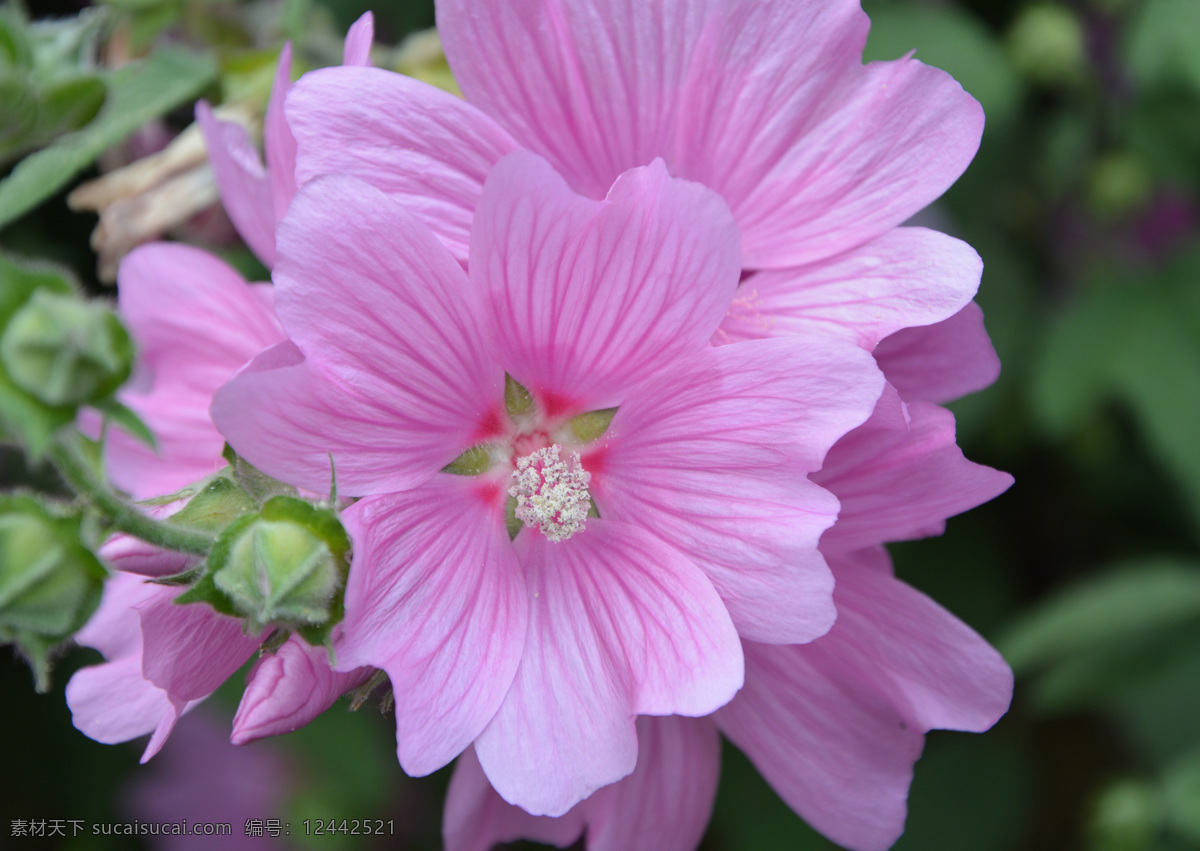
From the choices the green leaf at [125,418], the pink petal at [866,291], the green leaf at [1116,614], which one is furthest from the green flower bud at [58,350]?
the green leaf at [1116,614]

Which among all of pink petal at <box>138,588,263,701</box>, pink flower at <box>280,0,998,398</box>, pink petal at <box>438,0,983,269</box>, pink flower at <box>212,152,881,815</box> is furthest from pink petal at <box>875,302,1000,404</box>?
pink petal at <box>138,588,263,701</box>

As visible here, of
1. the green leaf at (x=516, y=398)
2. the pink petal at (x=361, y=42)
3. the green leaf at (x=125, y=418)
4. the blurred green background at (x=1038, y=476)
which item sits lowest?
the blurred green background at (x=1038, y=476)

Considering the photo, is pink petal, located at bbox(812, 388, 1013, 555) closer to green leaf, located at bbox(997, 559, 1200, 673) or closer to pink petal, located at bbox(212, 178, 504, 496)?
pink petal, located at bbox(212, 178, 504, 496)

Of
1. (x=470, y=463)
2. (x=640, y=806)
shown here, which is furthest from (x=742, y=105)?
(x=640, y=806)

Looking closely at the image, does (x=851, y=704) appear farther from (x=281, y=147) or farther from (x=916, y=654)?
(x=281, y=147)

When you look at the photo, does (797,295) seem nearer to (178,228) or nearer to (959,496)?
(959,496)

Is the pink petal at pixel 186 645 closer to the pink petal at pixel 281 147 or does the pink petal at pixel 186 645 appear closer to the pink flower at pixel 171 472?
the pink flower at pixel 171 472

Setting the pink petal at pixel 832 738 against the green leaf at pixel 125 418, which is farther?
the pink petal at pixel 832 738
